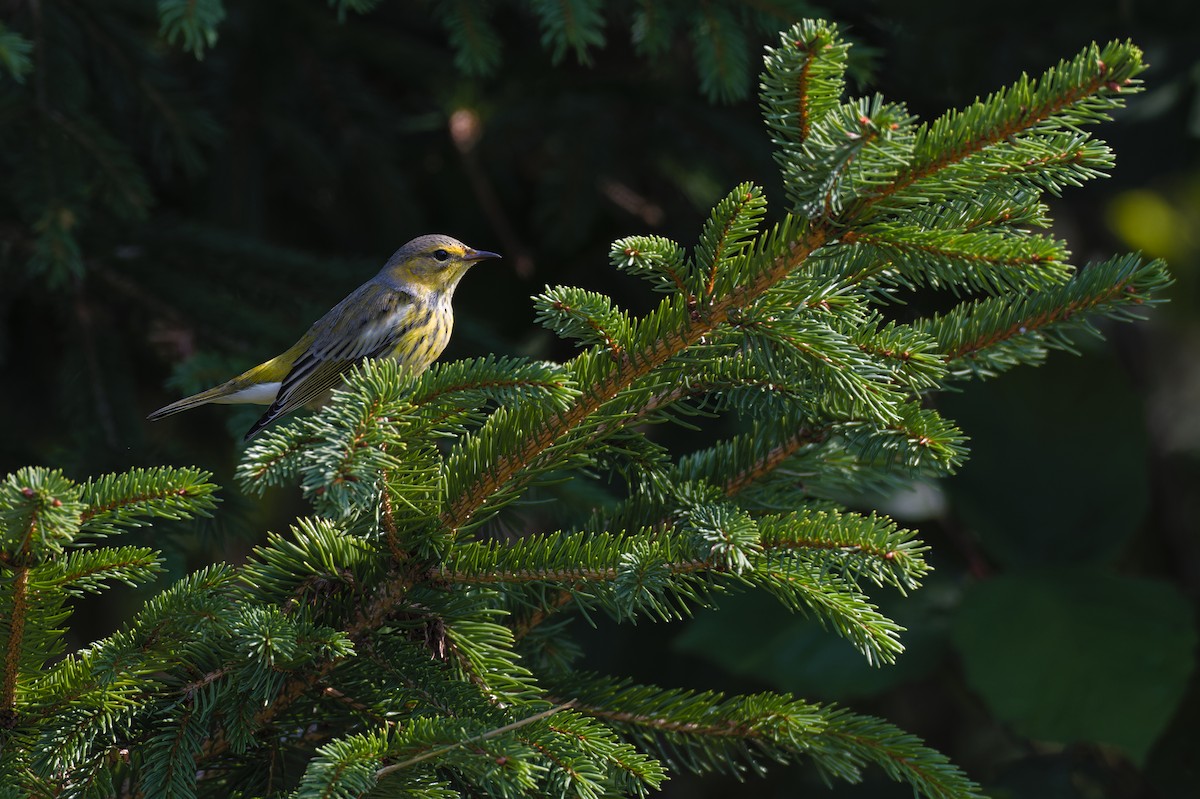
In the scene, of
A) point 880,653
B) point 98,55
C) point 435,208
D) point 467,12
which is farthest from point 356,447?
point 435,208

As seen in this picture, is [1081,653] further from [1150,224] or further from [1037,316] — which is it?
[1150,224]

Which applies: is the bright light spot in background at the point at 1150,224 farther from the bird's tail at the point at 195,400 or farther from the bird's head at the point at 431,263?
the bird's tail at the point at 195,400

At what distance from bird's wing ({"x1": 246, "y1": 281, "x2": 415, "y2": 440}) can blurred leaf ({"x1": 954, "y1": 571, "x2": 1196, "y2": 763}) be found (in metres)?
2.02

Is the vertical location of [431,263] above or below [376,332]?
above

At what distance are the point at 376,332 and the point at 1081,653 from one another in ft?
7.83

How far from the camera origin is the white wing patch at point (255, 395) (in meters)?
3.38

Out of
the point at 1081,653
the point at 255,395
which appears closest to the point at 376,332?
the point at 255,395

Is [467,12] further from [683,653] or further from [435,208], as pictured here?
[683,653]

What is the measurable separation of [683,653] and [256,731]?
292cm

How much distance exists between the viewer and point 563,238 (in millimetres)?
4609

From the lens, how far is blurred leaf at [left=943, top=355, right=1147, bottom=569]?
4.02 m

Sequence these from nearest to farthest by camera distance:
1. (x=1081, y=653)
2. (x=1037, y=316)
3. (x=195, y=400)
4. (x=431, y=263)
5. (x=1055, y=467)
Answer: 1. (x=1037, y=316)
2. (x=195, y=400)
3. (x=1081, y=653)
4. (x=431, y=263)
5. (x=1055, y=467)

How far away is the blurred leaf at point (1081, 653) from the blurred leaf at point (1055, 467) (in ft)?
1.55

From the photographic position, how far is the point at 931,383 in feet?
6.35
